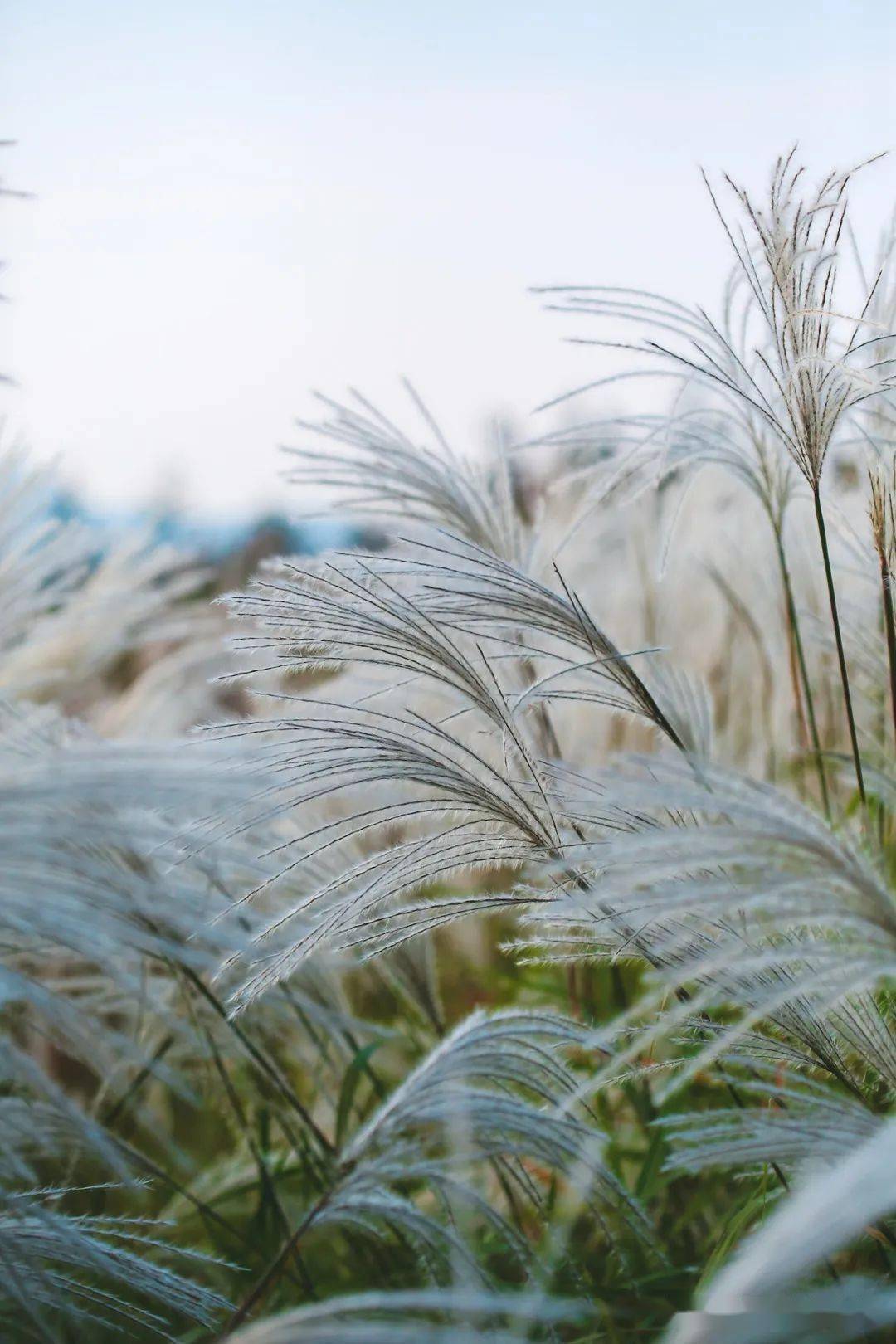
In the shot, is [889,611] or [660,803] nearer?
[660,803]

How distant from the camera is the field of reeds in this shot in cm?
51

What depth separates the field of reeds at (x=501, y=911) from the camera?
1.68 ft

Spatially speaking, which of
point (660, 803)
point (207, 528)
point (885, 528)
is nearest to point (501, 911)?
point (660, 803)

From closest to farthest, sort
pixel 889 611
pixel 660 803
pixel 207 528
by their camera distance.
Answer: pixel 660 803 < pixel 889 611 < pixel 207 528

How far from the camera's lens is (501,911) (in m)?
0.79

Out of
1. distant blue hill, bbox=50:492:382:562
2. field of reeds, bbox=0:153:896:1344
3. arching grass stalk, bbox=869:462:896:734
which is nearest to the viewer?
field of reeds, bbox=0:153:896:1344

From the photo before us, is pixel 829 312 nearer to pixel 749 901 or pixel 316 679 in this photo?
pixel 749 901

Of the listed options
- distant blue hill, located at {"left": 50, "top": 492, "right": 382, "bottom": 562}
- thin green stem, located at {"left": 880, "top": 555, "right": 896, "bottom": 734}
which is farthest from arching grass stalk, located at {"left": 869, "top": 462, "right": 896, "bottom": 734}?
distant blue hill, located at {"left": 50, "top": 492, "right": 382, "bottom": 562}

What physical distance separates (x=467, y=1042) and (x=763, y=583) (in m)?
1.03

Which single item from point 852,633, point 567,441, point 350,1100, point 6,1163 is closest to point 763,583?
point 852,633

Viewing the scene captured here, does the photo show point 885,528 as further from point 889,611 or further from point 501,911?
point 501,911

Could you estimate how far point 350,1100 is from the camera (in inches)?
37.4

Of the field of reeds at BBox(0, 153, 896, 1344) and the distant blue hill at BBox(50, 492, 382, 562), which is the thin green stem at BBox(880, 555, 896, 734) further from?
the distant blue hill at BBox(50, 492, 382, 562)

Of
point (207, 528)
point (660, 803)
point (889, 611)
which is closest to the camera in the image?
point (660, 803)
